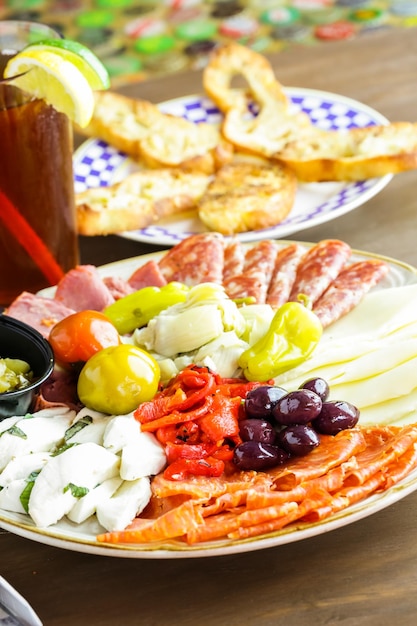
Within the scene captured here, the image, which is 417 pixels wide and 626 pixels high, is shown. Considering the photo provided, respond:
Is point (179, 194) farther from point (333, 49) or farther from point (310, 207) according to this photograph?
point (333, 49)

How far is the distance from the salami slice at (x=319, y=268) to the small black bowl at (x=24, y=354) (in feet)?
2.10

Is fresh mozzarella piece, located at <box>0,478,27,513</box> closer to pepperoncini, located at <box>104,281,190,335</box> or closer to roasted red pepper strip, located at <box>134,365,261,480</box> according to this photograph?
roasted red pepper strip, located at <box>134,365,261,480</box>

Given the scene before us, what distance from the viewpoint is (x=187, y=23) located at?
266 inches

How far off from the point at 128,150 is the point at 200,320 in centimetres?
133

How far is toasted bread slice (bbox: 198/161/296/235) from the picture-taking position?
264cm

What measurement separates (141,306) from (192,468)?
58 centimetres

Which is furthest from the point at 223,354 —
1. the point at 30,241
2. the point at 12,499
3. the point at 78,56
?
the point at 78,56

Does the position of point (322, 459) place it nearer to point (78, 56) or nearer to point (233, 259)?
point (233, 259)

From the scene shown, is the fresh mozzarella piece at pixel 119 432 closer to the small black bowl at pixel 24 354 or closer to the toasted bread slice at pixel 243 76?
the small black bowl at pixel 24 354

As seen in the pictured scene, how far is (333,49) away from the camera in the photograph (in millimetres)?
3764

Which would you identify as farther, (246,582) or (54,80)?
(54,80)

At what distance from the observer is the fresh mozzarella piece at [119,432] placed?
167 centimetres

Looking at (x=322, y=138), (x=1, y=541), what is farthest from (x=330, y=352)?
(x=322, y=138)

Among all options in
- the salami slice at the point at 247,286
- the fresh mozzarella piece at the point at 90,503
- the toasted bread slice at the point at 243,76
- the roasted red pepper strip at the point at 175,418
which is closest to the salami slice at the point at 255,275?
the salami slice at the point at 247,286
